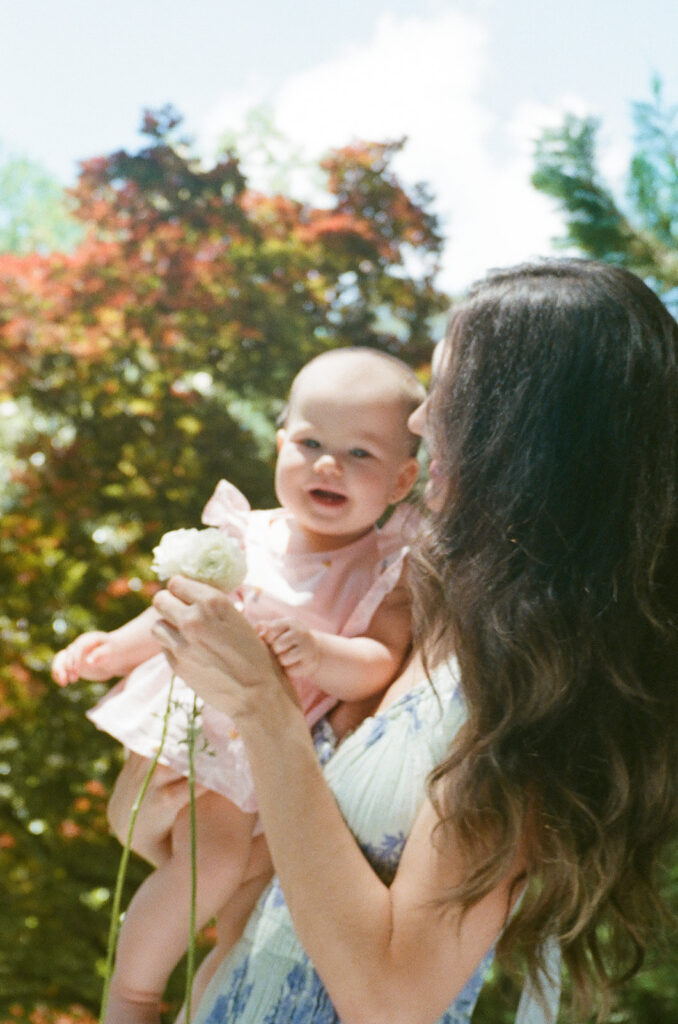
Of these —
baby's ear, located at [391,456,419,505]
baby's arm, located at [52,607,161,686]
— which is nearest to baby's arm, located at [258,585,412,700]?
baby's ear, located at [391,456,419,505]

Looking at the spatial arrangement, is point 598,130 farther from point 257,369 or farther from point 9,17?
point 9,17

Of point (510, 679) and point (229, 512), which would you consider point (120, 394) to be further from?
point (510, 679)

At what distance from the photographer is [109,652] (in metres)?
1.96

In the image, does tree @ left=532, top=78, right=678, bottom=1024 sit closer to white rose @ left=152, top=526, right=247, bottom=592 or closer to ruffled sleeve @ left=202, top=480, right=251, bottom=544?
ruffled sleeve @ left=202, top=480, right=251, bottom=544

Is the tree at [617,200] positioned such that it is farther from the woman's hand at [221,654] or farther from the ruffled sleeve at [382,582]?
the woman's hand at [221,654]

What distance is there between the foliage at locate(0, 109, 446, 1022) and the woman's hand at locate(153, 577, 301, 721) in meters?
2.15

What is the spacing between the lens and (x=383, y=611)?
1.84 meters

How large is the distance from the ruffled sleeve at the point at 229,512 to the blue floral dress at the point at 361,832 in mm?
545

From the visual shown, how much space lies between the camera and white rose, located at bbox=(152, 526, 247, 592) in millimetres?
1479

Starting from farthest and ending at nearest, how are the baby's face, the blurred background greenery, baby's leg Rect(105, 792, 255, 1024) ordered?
1. the blurred background greenery
2. the baby's face
3. baby's leg Rect(105, 792, 255, 1024)

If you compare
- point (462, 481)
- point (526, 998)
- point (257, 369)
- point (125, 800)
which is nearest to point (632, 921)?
point (526, 998)

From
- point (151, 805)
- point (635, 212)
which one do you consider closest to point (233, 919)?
point (151, 805)

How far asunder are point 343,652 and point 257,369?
2.18 m

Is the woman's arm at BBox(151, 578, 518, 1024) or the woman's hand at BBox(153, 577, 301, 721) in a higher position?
the woman's hand at BBox(153, 577, 301, 721)
